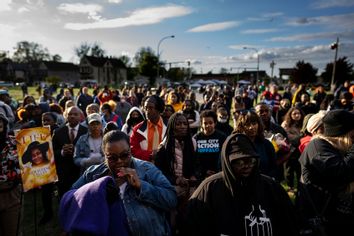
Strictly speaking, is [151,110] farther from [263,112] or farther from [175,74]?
[175,74]

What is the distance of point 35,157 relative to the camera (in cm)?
351

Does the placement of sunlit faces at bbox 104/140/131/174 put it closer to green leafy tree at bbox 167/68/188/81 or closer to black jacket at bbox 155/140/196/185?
black jacket at bbox 155/140/196/185

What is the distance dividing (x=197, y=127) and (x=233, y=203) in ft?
17.1

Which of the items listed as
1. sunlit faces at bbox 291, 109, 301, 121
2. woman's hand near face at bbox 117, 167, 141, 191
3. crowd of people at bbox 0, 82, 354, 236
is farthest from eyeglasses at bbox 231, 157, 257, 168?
sunlit faces at bbox 291, 109, 301, 121

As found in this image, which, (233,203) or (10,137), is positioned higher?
(10,137)

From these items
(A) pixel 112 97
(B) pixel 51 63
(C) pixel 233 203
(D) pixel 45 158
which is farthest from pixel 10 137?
(B) pixel 51 63

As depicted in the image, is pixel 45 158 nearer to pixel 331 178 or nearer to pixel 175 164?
pixel 175 164

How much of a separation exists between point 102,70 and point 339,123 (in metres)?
→ 95.8

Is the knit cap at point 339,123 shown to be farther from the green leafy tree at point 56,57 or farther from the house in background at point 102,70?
the green leafy tree at point 56,57

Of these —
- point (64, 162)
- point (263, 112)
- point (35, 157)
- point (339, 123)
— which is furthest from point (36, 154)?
point (263, 112)

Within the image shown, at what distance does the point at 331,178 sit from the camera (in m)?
2.45

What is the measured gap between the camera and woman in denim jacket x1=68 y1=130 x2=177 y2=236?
6.83ft

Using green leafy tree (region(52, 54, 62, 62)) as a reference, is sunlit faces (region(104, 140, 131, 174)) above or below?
below

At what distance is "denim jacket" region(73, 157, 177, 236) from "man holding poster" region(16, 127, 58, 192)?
60.4 inches
